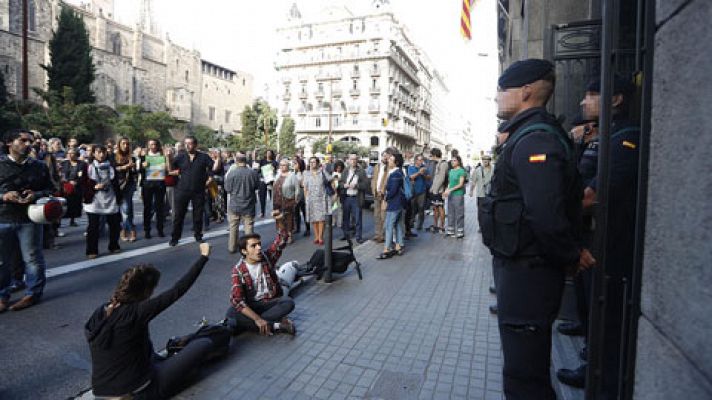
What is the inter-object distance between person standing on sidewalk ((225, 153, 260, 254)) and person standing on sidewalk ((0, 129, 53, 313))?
3439mm

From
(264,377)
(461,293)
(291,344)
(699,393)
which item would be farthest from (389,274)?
(699,393)

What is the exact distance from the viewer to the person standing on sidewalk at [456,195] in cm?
1072

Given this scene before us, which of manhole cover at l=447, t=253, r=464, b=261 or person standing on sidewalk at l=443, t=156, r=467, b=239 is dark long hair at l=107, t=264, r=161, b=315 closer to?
manhole cover at l=447, t=253, r=464, b=261

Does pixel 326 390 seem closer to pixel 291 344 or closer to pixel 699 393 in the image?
pixel 291 344

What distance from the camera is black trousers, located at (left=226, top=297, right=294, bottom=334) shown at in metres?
4.49

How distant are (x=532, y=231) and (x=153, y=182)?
9.46 meters

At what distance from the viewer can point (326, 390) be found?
347 cm

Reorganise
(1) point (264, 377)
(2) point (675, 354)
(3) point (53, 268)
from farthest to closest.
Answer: (3) point (53, 268), (1) point (264, 377), (2) point (675, 354)

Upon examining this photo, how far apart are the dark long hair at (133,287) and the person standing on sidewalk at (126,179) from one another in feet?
21.5

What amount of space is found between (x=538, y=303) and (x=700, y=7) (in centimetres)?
146

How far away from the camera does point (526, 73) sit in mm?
2449

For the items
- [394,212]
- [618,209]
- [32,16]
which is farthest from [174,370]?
[32,16]

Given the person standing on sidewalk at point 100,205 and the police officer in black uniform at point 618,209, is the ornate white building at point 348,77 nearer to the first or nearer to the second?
the person standing on sidewalk at point 100,205

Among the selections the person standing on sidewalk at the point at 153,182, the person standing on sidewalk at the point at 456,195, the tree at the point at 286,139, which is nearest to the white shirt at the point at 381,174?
the person standing on sidewalk at the point at 456,195
